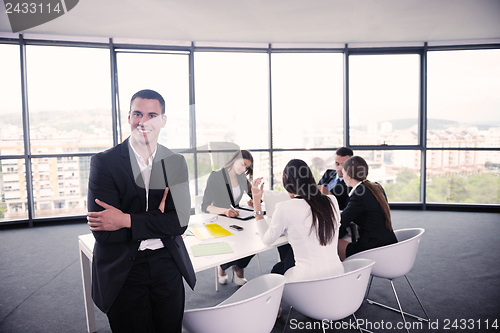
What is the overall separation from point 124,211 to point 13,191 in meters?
5.19

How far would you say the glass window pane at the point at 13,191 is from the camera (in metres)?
5.38

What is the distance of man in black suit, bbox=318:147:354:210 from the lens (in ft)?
11.5

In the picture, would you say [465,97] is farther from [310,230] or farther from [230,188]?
[310,230]

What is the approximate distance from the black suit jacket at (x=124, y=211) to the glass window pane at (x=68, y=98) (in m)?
4.61

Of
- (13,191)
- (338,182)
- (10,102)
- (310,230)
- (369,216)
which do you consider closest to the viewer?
(310,230)

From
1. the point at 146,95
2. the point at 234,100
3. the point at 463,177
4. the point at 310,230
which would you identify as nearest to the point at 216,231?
the point at 310,230

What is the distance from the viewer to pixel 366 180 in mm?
2754

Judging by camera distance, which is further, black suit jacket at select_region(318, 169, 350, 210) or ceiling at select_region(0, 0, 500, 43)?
ceiling at select_region(0, 0, 500, 43)

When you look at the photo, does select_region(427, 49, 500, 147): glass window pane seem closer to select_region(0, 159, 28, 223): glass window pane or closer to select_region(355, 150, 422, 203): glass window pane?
select_region(355, 150, 422, 203): glass window pane

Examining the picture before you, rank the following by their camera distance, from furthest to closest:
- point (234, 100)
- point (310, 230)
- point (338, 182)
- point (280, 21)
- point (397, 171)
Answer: point (397, 171)
point (234, 100)
point (280, 21)
point (338, 182)
point (310, 230)

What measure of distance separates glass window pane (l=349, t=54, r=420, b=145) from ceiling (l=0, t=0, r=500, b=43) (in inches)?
19.0

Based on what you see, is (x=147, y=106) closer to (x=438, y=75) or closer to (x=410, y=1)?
(x=410, y=1)

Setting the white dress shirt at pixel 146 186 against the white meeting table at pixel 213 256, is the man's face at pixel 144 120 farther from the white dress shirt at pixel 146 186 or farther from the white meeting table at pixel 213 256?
the white meeting table at pixel 213 256

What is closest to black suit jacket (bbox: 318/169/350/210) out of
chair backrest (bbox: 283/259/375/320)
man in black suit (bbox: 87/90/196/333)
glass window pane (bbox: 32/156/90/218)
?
chair backrest (bbox: 283/259/375/320)
